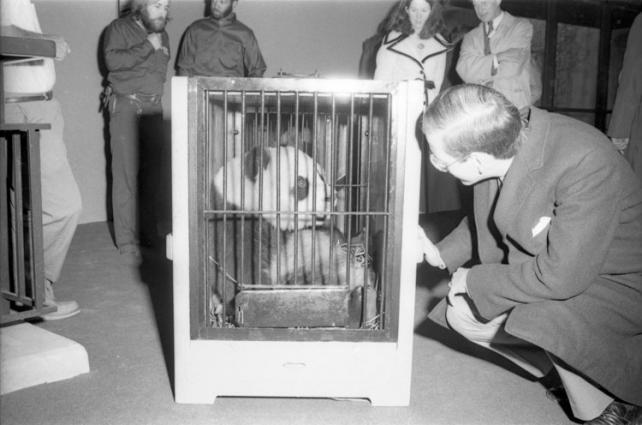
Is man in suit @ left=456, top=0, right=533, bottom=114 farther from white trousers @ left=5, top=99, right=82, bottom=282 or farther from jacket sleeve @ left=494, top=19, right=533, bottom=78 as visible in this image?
white trousers @ left=5, top=99, right=82, bottom=282

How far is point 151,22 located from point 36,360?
2307mm

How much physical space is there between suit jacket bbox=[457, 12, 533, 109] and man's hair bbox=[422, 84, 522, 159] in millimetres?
1422

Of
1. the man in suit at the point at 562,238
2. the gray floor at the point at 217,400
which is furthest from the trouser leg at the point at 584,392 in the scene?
the gray floor at the point at 217,400

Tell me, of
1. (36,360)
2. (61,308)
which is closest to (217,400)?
(36,360)

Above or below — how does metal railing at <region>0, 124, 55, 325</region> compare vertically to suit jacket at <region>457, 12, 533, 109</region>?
below

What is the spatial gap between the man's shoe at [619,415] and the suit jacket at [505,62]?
5.04ft

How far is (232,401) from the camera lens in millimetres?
1549

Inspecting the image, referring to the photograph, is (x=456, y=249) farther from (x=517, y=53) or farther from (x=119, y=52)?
(x=119, y=52)

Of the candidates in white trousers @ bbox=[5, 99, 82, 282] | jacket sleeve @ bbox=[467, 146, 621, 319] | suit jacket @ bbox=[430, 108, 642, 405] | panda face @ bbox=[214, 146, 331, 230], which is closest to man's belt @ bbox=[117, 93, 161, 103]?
white trousers @ bbox=[5, 99, 82, 282]

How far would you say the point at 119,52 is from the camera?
130 inches

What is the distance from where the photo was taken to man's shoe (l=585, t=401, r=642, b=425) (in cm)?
139

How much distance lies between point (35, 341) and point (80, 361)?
159 mm

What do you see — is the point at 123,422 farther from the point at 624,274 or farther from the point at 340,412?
the point at 624,274

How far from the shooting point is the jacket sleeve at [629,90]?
2531mm
